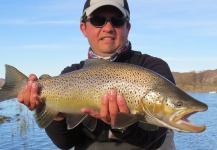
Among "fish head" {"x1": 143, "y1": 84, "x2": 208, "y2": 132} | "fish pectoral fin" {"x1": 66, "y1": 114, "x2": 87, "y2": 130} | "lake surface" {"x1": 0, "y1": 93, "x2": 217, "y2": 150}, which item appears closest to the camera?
"fish head" {"x1": 143, "y1": 84, "x2": 208, "y2": 132}

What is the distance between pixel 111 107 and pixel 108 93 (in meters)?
0.16

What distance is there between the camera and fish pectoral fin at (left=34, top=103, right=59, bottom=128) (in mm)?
4102

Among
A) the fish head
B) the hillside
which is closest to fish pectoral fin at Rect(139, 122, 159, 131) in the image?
the fish head

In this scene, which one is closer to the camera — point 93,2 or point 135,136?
point 135,136

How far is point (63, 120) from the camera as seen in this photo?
166 inches

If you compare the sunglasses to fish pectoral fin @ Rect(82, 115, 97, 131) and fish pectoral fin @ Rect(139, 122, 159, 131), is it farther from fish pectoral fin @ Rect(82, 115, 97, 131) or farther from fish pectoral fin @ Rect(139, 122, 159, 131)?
fish pectoral fin @ Rect(139, 122, 159, 131)

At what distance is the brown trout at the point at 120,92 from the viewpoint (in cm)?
334

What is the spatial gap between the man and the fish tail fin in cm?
15

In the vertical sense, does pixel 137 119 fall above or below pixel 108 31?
below

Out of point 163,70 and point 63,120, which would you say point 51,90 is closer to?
point 63,120

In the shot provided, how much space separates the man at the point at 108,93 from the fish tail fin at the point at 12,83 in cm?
15

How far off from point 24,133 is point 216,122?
1167 centimetres

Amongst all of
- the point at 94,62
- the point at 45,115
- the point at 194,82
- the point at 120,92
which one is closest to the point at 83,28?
the point at 94,62

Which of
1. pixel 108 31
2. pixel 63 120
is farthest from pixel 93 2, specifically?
pixel 63 120
